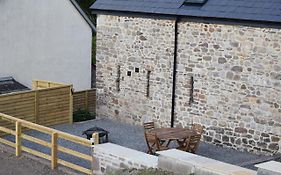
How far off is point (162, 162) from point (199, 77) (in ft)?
21.5

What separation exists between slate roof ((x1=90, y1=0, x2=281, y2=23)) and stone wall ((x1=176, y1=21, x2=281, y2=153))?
1.09ft

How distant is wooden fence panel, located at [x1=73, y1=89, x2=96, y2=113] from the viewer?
21.2 metres

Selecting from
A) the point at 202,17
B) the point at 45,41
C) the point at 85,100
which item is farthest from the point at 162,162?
the point at 45,41

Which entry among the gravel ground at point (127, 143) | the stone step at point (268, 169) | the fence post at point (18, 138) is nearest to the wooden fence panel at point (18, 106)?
the gravel ground at point (127, 143)

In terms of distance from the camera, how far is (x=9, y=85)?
23562 mm

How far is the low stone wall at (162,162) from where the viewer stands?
11.2m

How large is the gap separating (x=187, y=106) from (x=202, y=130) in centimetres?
118

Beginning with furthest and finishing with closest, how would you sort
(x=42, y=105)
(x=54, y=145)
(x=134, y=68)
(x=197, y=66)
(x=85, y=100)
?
(x=85, y=100) < (x=134, y=68) < (x=42, y=105) < (x=197, y=66) < (x=54, y=145)

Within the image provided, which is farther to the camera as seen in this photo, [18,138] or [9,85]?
[9,85]

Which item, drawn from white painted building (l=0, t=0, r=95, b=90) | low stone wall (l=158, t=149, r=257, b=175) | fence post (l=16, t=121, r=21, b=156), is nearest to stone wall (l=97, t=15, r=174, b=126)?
white painted building (l=0, t=0, r=95, b=90)

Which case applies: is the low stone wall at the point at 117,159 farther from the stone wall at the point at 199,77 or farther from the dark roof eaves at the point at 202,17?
the dark roof eaves at the point at 202,17

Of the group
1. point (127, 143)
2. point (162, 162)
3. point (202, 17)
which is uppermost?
point (202, 17)

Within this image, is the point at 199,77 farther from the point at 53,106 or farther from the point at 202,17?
the point at 53,106

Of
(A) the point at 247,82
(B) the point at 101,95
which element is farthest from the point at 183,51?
(B) the point at 101,95
